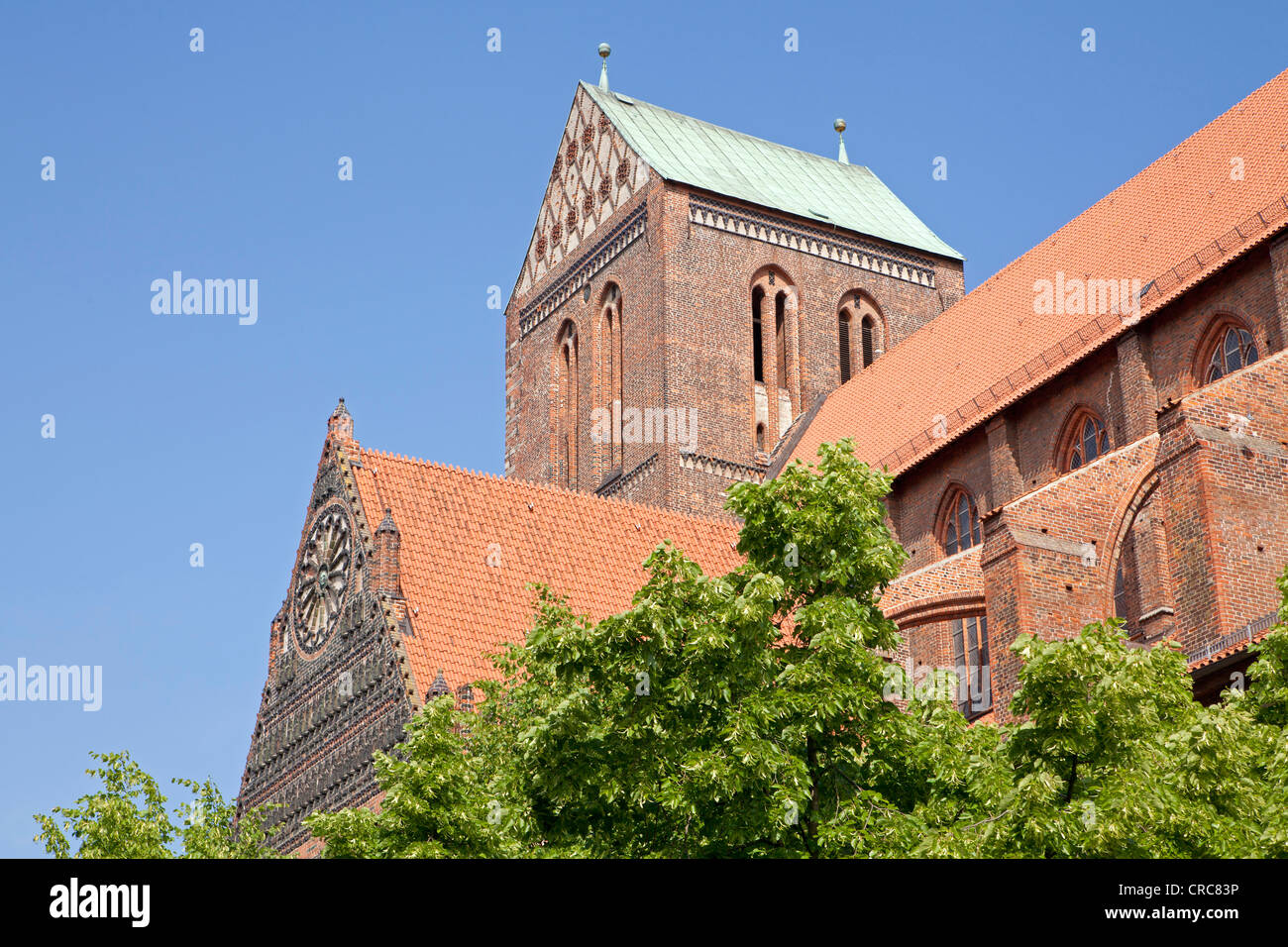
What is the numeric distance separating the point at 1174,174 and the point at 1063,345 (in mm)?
3783

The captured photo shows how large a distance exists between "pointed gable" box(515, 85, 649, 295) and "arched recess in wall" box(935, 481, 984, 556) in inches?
554

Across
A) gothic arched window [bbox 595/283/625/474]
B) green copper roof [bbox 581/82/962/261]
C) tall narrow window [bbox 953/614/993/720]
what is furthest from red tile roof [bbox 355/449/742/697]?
green copper roof [bbox 581/82/962/261]

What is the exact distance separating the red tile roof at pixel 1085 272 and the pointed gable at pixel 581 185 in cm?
901

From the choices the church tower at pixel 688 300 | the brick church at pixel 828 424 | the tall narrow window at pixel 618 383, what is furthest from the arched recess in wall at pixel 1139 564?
the tall narrow window at pixel 618 383

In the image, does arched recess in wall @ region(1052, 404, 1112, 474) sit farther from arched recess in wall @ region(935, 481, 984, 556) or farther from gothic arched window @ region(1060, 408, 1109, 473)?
arched recess in wall @ region(935, 481, 984, 556)

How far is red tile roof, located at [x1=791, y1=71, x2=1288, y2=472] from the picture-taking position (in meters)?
26.6

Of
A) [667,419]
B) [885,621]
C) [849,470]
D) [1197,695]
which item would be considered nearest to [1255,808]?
[885,621]

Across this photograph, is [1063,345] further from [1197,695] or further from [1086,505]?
[1197,695]

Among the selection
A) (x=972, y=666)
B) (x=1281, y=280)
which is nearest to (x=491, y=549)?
(x=972, y=666)

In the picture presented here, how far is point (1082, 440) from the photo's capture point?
27.8 m

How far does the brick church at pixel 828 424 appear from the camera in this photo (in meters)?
22.2

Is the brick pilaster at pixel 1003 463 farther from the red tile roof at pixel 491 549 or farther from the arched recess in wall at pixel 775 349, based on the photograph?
the arched recess in wall at pixel 775 349

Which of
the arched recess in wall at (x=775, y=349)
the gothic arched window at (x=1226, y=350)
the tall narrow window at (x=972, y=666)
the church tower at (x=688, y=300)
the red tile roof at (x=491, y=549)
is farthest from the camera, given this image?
the arched recess in wall at (x=775, y=349)

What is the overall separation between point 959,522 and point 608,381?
13200 mm
